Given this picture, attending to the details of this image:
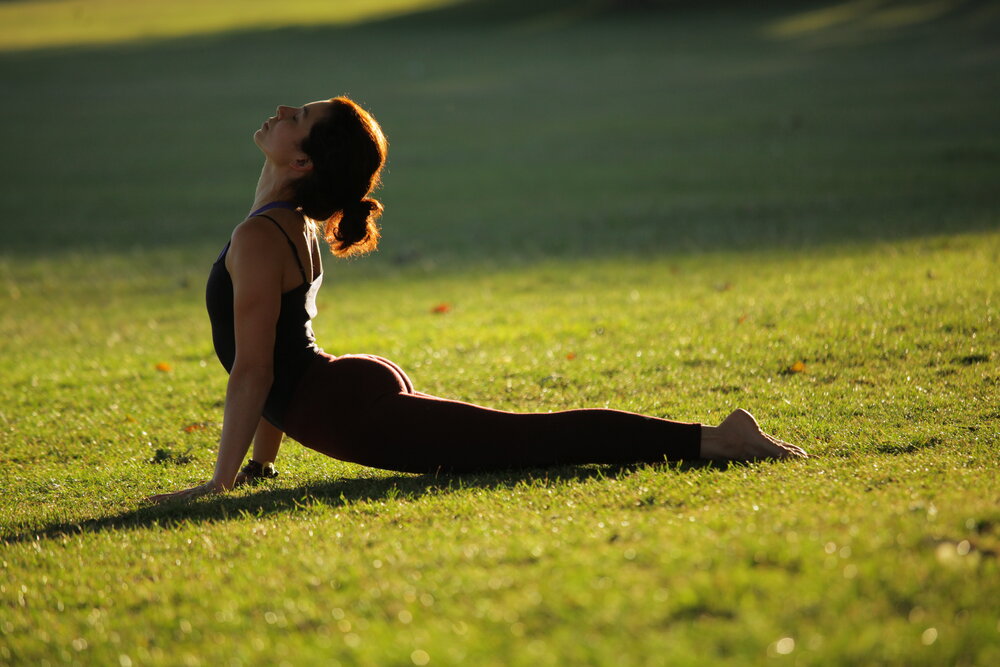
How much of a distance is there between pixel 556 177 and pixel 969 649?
19.3m

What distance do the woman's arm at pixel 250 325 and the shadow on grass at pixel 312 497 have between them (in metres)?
0.29

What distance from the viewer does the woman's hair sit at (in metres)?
5.04

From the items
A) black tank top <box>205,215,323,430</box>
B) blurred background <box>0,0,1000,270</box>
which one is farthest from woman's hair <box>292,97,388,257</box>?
blurred background <box>0,0,1000,270</box>

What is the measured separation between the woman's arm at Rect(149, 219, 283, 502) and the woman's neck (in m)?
0.26

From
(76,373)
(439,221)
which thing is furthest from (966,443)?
(439,221)

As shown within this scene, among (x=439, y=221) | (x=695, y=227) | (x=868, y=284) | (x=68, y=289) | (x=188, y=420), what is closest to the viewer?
(x=188, y=420)

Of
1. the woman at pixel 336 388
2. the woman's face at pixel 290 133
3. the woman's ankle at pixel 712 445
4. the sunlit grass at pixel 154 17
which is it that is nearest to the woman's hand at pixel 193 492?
the woman at pixel 336 388

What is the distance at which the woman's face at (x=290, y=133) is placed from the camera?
5.07m

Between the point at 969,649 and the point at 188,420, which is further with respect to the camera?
the point at 188,420

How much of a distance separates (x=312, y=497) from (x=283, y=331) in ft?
2.69

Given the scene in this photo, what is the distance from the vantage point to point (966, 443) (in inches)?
205

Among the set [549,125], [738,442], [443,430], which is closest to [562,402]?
[443,430]

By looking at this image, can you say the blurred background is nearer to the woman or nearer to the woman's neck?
the woman

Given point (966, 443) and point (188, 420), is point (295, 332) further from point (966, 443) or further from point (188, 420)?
point (966, 443)
